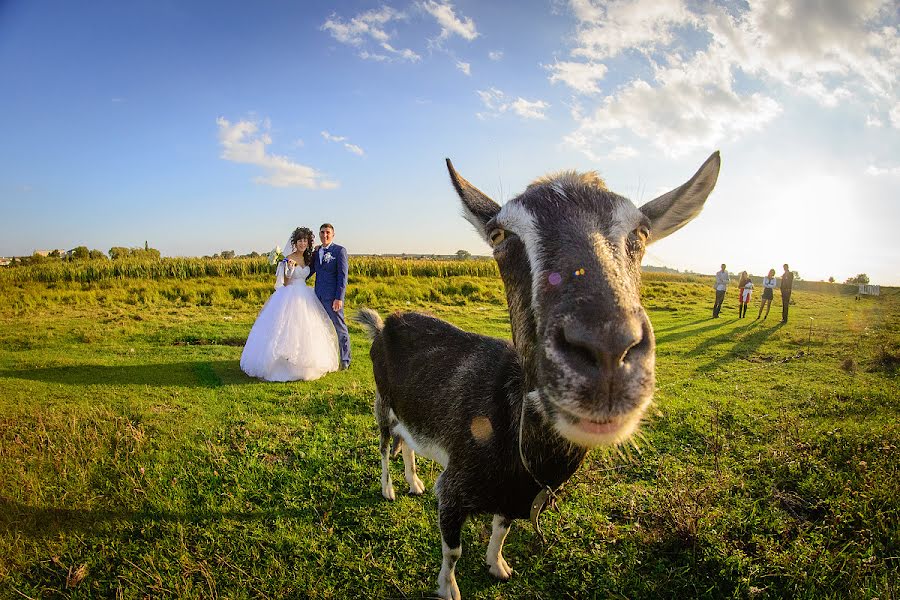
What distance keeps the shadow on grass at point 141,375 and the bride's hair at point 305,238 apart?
328cm

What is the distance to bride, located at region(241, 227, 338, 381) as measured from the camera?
30.9 ft

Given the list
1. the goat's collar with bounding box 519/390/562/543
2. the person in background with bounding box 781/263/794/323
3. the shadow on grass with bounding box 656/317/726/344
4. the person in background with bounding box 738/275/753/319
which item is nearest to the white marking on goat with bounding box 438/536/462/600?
the goat's collar with bounding box 519/390/562/543

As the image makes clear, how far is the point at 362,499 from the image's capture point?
4914 mm

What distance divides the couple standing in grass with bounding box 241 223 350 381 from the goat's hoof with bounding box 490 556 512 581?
6.85m

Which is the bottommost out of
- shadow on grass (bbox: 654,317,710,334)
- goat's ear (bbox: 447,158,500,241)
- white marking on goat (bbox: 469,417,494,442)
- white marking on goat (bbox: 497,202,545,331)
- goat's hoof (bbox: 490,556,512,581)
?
goat's hoof (bbox: 490,556,512,581)

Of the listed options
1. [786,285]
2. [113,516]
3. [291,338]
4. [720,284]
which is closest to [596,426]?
[113,516]

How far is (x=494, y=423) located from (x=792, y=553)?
319 cm

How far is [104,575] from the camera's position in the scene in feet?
12.0

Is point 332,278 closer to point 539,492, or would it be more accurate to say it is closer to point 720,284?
point 539,492

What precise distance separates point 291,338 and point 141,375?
3446mm

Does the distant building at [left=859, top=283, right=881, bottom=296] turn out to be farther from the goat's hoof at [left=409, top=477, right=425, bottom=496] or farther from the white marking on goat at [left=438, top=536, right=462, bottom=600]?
the white marking on goat at [left=438, top=536, right=462, bottom=600]

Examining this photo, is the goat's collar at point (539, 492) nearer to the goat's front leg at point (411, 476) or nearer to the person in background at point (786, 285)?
the goat's front leg at point (411, 476)

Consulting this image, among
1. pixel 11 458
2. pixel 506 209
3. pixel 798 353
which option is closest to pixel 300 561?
pixel 506 209

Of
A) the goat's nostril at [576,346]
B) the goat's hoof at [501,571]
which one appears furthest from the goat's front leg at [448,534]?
the goat's nostril at [576,346]
